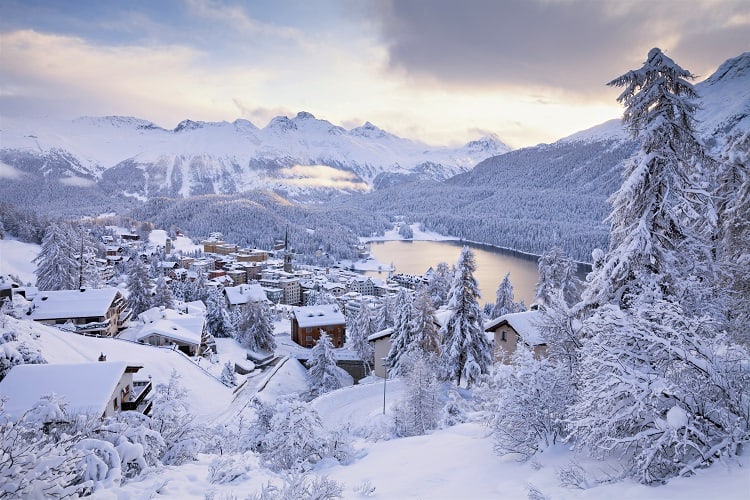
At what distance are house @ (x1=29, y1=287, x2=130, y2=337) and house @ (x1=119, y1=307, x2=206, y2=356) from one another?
2.18 m

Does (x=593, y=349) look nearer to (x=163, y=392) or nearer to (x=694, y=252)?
(x=694, y=252)

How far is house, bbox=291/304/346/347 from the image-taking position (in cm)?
4947

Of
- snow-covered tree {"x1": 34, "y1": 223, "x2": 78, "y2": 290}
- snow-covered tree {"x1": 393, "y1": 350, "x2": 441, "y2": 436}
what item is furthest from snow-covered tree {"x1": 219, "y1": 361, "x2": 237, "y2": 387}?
snow-covered tree {"x1": 34, "y1": 223, "x2": 78, "y2": 290}

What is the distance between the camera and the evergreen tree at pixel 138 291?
4656 centimetres

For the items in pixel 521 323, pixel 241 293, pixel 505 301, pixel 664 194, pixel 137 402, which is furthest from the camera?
pixel 241 293

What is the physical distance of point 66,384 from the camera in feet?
47.1

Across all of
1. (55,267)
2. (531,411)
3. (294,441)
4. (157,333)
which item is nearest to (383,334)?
(157,333)

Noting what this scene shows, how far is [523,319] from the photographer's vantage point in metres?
26.7

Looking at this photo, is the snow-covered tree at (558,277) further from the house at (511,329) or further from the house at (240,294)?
the house at (240,294)

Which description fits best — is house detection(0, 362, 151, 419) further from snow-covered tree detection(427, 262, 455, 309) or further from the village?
snow-covered tree detection(427, 262, 455, 309)

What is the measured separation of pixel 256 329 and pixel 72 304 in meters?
16.2

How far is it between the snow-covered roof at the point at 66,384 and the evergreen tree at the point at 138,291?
34.3 m

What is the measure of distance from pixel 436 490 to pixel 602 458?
2888 mm

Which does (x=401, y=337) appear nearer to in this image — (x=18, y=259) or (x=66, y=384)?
(x=66, y=384)
